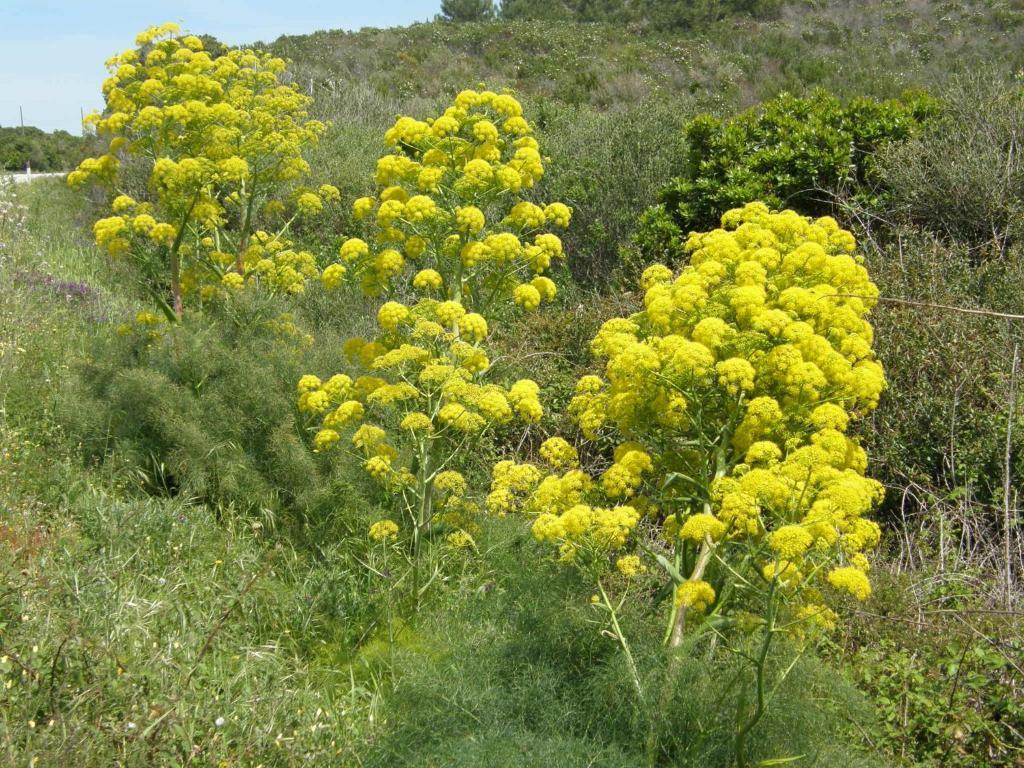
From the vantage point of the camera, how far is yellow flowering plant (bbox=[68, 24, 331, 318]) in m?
6.40

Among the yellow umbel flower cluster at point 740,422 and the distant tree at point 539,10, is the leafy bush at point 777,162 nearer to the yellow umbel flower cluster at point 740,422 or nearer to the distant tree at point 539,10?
the yellow umbel flower cluster at point 740,422

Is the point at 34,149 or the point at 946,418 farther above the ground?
the point at 34,149

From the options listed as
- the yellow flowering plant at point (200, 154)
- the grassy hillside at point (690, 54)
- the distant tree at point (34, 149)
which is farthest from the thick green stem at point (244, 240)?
the distant tree at point (34, 149)

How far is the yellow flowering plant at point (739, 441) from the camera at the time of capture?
3.34 meters

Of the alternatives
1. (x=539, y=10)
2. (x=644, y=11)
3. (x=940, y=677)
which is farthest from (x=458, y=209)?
(x=539, y=10)

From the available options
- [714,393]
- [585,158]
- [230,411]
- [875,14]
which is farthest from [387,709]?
[875,14]

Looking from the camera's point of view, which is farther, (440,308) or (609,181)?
(609,181)

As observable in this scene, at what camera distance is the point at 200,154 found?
6637mm

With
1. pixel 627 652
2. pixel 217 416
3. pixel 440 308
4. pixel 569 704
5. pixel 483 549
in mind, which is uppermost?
pixel 440 308

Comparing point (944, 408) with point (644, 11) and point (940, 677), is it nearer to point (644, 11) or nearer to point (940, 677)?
point (940, 677)

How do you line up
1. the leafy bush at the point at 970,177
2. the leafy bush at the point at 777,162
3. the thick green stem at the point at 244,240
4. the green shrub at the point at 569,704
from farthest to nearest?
the leafy bush at the point at 777,162 → the leafy bush at the point at 970,177 → the thick green stem at the point at 244,240 → the green shrub at the point at 569,704

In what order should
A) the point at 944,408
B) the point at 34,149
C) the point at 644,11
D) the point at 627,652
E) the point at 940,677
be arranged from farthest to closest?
the point at 644,11
the point at 34,149
the point at 944,408
the point at 940,677
the point at 627,652

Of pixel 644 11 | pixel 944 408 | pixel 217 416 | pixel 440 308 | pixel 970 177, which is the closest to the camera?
Answer: pixel 440 308

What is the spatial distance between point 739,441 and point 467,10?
42.2 meters
